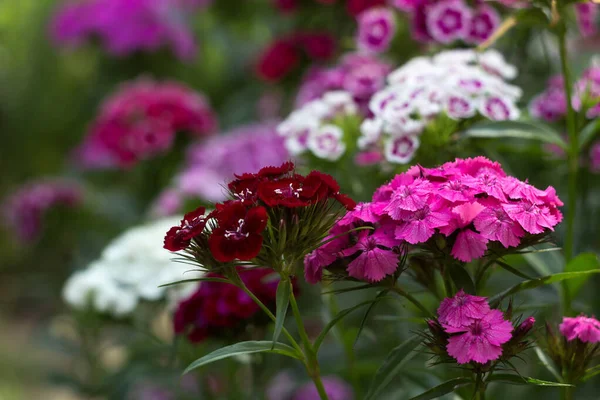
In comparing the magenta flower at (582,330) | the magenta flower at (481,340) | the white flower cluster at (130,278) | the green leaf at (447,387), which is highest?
the white flower cluster at (130,278)

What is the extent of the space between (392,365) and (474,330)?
0.48 feet

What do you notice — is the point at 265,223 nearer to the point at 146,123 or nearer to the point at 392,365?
the point at 392,365

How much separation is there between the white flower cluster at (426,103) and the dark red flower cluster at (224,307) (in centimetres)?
31

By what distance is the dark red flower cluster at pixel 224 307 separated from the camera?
125 centimetres

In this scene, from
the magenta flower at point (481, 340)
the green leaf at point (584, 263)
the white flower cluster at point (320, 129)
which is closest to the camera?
the magenta flower at point (481, 340)

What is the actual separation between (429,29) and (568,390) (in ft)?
2.76

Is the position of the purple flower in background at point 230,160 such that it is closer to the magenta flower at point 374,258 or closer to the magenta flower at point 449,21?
the magenta flower at point 449,21

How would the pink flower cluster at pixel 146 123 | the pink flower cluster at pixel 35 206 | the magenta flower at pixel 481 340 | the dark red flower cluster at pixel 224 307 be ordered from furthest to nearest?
the pink flower cluster at pixel 35 206, the pink flower cluster at pixel 146 123, the dark red flower cluster at pixel 224 307, the magenta flower at pixel 481 340

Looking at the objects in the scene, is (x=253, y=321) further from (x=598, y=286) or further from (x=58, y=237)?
(x=58, y=237)

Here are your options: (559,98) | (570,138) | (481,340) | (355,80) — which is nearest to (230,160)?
(355,80)

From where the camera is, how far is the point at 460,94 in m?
1.32

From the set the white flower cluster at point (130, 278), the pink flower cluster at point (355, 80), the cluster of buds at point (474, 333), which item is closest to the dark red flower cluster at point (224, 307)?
the white flower cluster at point (130, 278)

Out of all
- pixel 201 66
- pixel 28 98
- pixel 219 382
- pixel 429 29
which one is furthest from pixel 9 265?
pixel 429 29

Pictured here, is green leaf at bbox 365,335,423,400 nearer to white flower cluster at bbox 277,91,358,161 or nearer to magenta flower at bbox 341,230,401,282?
magenta flower at bbox 341,230,401,282
